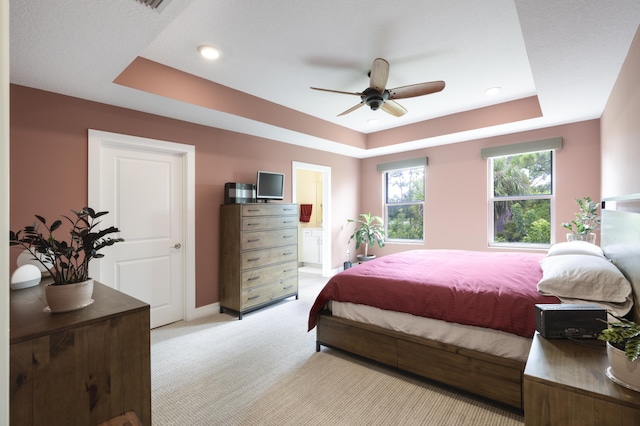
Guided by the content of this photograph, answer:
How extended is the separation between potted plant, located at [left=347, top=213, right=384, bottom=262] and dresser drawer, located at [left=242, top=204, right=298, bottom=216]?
181 cm

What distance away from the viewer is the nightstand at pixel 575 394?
947mm

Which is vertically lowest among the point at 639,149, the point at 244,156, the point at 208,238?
the point at 208,238

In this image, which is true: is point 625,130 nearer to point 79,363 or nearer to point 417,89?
point 417,89

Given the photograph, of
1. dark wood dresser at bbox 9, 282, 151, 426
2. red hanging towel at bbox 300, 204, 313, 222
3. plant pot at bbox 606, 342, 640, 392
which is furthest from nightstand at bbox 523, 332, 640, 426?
red hanging towel at bbox 300, 204, 313, 222

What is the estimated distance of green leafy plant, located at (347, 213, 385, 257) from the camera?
5582 millimetres

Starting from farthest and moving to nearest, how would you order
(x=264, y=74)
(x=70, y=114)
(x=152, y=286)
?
(x=152, y=286), (x=264, y=74), (x=70, y=114)

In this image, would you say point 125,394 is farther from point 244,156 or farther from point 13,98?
point 244,156

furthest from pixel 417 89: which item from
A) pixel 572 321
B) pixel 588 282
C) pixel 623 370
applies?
pixel 623 370

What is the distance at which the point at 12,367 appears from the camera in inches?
42.1

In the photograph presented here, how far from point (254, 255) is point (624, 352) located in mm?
3231

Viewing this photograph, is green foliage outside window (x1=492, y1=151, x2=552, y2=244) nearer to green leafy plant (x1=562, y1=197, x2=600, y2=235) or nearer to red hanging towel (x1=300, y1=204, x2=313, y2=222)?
green leafy plant (x1=562, y1=197, x2=600, y2=235)

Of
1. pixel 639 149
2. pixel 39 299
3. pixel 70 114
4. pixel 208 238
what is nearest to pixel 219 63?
pixel 70 114

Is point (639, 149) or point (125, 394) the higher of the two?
point (639, 149)

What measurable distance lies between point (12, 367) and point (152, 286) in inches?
92.7
